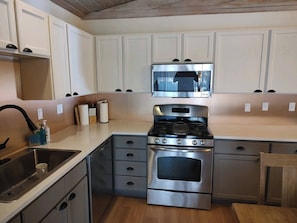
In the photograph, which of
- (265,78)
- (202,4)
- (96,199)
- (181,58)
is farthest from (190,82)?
(96,199)

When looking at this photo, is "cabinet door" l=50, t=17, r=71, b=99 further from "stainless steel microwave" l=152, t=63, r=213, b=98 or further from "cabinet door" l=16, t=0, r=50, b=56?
"stainless steel microwave" l=152, t=63, r=213, b=98

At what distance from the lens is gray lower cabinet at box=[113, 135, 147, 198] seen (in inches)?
102

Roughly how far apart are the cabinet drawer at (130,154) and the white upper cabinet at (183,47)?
1161 millimetres

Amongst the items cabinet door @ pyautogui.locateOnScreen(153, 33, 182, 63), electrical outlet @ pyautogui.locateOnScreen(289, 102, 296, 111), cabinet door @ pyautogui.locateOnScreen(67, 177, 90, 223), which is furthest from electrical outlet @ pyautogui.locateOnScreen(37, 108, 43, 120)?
electrical outlet @ pyautogui.locateOnScreen(289, 102, 296, 111)

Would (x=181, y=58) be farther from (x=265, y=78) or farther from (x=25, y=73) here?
(x=25, y=73)

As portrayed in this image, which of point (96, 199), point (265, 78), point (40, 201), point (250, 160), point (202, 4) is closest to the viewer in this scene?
point (40, 201)

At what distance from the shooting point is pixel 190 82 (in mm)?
2631

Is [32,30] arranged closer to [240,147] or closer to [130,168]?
[130,168]

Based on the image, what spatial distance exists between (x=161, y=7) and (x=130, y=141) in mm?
1852

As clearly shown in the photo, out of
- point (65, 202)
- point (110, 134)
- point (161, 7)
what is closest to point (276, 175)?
point (110, 134)

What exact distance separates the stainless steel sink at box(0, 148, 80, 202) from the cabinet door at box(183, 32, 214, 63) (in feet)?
5.75

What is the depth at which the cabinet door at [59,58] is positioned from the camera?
1.97 metres

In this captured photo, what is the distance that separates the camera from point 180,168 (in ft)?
8.13

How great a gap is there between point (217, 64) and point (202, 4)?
876mm
